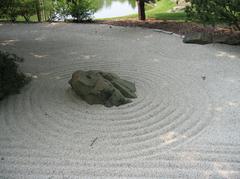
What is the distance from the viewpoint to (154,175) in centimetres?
437

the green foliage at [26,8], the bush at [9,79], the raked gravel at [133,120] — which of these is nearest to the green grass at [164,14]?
the green foliage at [26,8]

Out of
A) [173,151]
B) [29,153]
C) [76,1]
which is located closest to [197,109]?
[173,151]

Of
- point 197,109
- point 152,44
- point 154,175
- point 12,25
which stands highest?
point 12,25

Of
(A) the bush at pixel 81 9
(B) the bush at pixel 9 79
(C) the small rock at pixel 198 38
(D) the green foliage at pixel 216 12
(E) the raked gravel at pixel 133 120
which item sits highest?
(A) the bush at pixel 81 9

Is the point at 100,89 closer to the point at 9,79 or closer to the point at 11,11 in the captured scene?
the point at 9,79

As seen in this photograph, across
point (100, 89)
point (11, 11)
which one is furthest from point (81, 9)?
point (100, 89)

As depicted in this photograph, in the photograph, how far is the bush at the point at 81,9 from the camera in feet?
46.4

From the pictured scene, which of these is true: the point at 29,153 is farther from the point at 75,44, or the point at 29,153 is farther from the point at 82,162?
the point at 75,44

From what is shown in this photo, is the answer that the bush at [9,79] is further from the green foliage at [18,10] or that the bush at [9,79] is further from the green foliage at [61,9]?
the green foliage at [61,9]

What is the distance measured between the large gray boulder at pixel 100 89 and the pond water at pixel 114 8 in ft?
48.7

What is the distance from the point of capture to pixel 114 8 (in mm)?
24672

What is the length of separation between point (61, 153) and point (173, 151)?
1600mm

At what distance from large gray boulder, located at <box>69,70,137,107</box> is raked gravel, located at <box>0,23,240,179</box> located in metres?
0.18

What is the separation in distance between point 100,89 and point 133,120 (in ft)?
3.01
